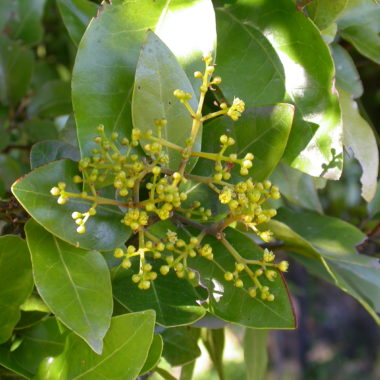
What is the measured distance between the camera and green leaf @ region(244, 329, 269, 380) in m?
1.27

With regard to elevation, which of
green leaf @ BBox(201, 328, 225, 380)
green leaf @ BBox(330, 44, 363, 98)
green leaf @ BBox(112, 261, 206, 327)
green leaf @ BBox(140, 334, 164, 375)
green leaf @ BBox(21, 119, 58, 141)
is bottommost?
green leaf @ BBox(201, 328, 225, 380)

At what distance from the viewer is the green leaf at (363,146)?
1074 millimetres

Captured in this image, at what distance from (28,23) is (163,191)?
1.15 meters

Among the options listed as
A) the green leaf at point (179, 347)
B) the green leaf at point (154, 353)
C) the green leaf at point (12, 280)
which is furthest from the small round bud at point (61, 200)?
the green leaf at point (179, 347)

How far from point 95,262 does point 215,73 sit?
35 cm

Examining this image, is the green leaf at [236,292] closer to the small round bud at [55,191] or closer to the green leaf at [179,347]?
the small round bud at [55,191]

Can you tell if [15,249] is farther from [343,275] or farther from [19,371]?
[343,275]

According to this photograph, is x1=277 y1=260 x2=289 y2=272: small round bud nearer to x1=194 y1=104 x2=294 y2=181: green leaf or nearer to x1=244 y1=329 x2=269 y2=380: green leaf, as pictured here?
x1=194 y1=104 x2=294 y2=181: green leaf

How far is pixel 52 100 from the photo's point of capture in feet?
5.48

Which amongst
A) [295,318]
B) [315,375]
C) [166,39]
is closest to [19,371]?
[295,318]

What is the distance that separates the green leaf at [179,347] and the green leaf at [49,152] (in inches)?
16.4

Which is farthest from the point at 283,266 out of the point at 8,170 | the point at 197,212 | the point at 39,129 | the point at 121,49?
the point at 39,129

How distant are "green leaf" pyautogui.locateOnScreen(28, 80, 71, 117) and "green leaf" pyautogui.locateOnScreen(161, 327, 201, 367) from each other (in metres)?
0.76

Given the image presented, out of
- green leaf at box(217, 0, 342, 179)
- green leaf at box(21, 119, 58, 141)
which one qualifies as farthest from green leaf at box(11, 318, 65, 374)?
green leaf at box(21, 119, 58, 141)
